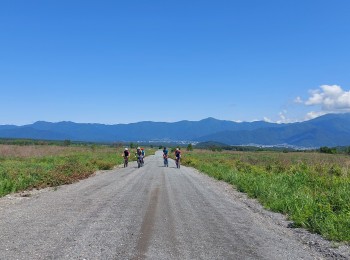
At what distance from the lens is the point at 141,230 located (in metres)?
9.18

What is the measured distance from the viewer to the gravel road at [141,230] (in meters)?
7.41

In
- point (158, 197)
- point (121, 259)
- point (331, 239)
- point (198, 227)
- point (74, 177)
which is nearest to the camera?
point (121, 259)

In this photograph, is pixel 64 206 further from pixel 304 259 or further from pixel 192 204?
pixel 304 259

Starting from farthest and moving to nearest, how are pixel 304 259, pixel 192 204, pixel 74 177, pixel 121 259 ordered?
pixel 74 177, pixel 192 204, pixel 304 259, pixel 121 259

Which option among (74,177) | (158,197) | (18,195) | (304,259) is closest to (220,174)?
(74,177)

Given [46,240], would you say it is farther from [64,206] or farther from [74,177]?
[74,177]

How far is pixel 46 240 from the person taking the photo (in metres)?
8.02

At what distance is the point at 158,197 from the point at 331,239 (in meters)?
7.55

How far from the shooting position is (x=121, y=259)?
6.82 m

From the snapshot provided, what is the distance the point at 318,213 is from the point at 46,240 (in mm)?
7413

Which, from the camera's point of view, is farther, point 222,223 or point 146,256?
point 222,223

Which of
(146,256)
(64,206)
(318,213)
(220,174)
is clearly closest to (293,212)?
(318,213)

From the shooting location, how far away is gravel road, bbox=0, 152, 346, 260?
7414mm

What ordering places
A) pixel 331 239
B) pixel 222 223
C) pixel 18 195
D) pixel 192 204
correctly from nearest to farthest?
pixel 331 239 < pixel 222 223 < pixel 192 204 < pixel 18 195
